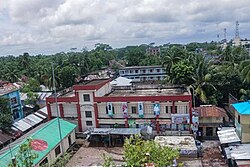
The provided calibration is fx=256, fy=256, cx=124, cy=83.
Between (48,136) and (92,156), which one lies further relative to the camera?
(92,156)

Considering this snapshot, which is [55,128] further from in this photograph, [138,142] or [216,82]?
[216,82]

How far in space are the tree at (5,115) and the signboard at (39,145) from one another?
10.1 m

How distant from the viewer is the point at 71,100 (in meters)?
34.2

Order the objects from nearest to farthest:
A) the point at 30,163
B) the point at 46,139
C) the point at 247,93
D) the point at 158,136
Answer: the point at 30,163 < the point at 46,139 < the point at 158,136 < the point at 247,93

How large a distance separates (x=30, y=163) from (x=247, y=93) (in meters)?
35.7

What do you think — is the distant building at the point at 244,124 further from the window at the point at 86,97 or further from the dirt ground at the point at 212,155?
the window at the point at 86,97

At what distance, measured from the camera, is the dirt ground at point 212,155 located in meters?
25.7

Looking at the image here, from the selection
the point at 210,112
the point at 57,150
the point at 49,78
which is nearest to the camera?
the point at 57,150

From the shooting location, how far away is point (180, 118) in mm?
30828

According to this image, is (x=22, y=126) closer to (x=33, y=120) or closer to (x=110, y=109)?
(x=33, y=120)

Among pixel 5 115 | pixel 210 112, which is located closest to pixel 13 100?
pixel 5 115

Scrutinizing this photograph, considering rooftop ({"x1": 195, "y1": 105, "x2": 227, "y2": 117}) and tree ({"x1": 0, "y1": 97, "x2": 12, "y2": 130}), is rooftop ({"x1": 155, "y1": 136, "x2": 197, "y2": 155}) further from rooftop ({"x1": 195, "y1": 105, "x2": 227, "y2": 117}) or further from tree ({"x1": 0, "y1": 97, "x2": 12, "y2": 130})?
tree ({"x1": 0, "y1": 97, "x2": 12, "y2": 130})

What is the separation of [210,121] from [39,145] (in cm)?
A: 2047

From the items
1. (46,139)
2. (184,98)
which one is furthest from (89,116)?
(184,98)
